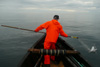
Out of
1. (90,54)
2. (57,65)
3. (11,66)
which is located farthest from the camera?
(90,54)

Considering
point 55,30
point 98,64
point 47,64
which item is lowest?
point 98,64

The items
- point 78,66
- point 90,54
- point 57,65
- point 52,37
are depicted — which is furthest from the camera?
point 90,54

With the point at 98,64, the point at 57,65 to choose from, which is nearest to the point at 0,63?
the point at 57,65

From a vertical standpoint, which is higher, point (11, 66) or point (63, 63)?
point (63, 63)

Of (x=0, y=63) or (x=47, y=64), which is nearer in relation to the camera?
(x=47, y=64)

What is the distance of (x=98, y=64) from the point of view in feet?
29.6

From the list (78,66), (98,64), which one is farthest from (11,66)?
(98,64)

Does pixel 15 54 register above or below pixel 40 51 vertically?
below

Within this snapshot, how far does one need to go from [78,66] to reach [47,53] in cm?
144

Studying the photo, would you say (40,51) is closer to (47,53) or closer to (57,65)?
(47,53)

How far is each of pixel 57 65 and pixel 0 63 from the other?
5969 mm

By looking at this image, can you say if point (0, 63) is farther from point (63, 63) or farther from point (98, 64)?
point (98, 64)

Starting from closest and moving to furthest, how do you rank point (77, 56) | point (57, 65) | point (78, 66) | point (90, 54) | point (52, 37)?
1. point (78, 66)
2. point (52, 37)
3. point (77, 56)
4. point (57, 65)
5. point (90, 54)

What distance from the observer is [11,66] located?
8.56 meters
